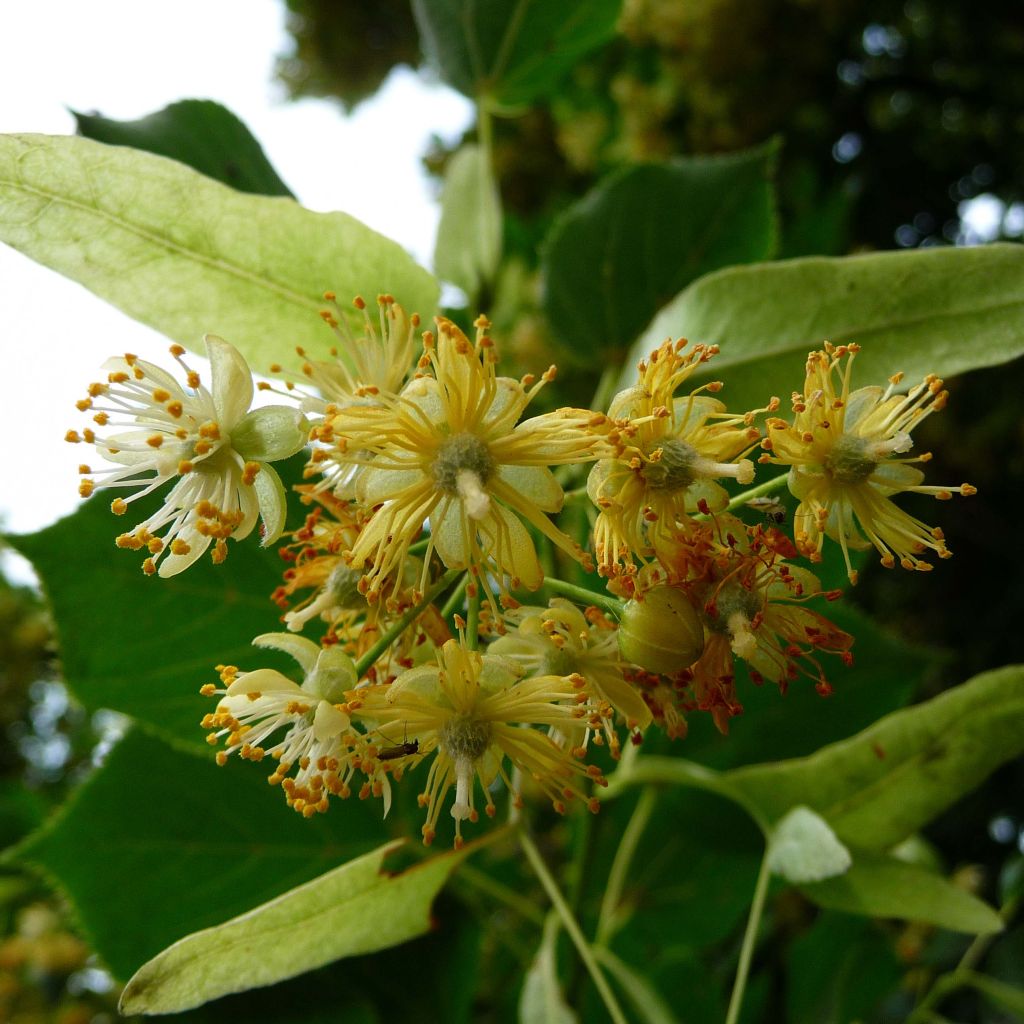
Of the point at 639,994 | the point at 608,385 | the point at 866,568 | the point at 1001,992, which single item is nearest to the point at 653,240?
the point at 608,385

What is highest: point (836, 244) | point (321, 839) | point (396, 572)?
point (836, 244)

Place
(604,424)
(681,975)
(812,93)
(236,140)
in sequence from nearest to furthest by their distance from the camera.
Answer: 1. (604,424)
2. (236,140)
3. (681,975)
4. (812,93)

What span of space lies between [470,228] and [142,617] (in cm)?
57

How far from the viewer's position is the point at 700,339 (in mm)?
714

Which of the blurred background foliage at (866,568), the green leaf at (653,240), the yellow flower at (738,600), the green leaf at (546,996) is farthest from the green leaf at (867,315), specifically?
the green leaf at (546,996)

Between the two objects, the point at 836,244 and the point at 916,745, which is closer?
the point at 916,745

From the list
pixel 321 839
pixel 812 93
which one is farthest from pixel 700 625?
pixel 812 93

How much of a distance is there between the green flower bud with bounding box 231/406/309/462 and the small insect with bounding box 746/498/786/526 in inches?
11.1

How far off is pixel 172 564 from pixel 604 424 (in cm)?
27

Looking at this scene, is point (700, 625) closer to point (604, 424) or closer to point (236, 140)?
point (604, 424)

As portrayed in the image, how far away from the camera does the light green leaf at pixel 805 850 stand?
64cm

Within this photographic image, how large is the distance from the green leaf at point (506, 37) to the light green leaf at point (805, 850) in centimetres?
81

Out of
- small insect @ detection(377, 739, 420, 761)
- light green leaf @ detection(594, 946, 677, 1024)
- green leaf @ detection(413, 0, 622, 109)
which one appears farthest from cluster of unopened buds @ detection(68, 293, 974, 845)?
green leaf @ detection(413, 0, 622, 109)

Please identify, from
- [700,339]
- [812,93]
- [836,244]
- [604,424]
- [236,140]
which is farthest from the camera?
[812,93]
